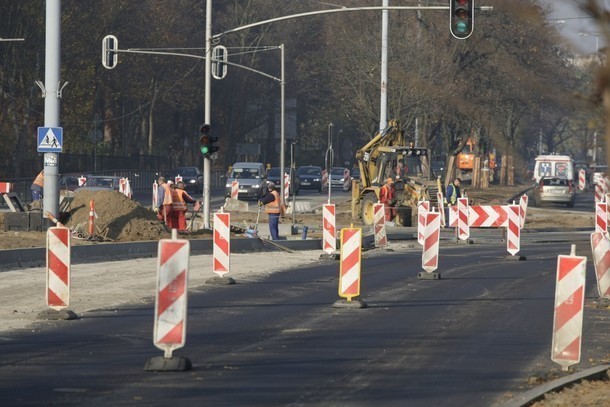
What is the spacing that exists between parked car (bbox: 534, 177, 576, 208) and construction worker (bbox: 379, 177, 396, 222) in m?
23.3

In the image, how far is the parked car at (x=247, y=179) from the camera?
6769cm

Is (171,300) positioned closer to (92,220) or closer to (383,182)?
(92,220)

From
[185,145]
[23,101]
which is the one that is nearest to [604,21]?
[23,101]

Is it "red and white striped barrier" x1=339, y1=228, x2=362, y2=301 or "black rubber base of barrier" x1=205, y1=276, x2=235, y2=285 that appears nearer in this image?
"red and white striped barrier" x1=339, y1=228, x2=362, y2=301

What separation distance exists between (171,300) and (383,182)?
1430 inches

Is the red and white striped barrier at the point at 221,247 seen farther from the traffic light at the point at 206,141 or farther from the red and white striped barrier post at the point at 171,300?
the traffic light at the point at 206,141

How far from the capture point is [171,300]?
11773 mm

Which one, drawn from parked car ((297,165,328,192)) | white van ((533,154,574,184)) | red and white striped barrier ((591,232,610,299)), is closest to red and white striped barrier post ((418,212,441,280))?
red and white striped barrier ((591,232,610,299))

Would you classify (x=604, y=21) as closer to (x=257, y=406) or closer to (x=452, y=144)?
(x=257, y=406)

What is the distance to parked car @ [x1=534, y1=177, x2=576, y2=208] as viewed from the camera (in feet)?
221

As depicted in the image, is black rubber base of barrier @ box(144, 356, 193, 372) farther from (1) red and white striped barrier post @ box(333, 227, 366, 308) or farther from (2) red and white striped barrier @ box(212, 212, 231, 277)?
(2) red and white striped barrier @ box(212, 212, 231, 277)

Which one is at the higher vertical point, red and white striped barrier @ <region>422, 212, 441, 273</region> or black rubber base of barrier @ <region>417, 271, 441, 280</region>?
red and white striped barrier @ <region>422, 212, 441, 273</region>

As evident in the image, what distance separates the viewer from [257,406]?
9.82 metres

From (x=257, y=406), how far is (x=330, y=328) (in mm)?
5827
